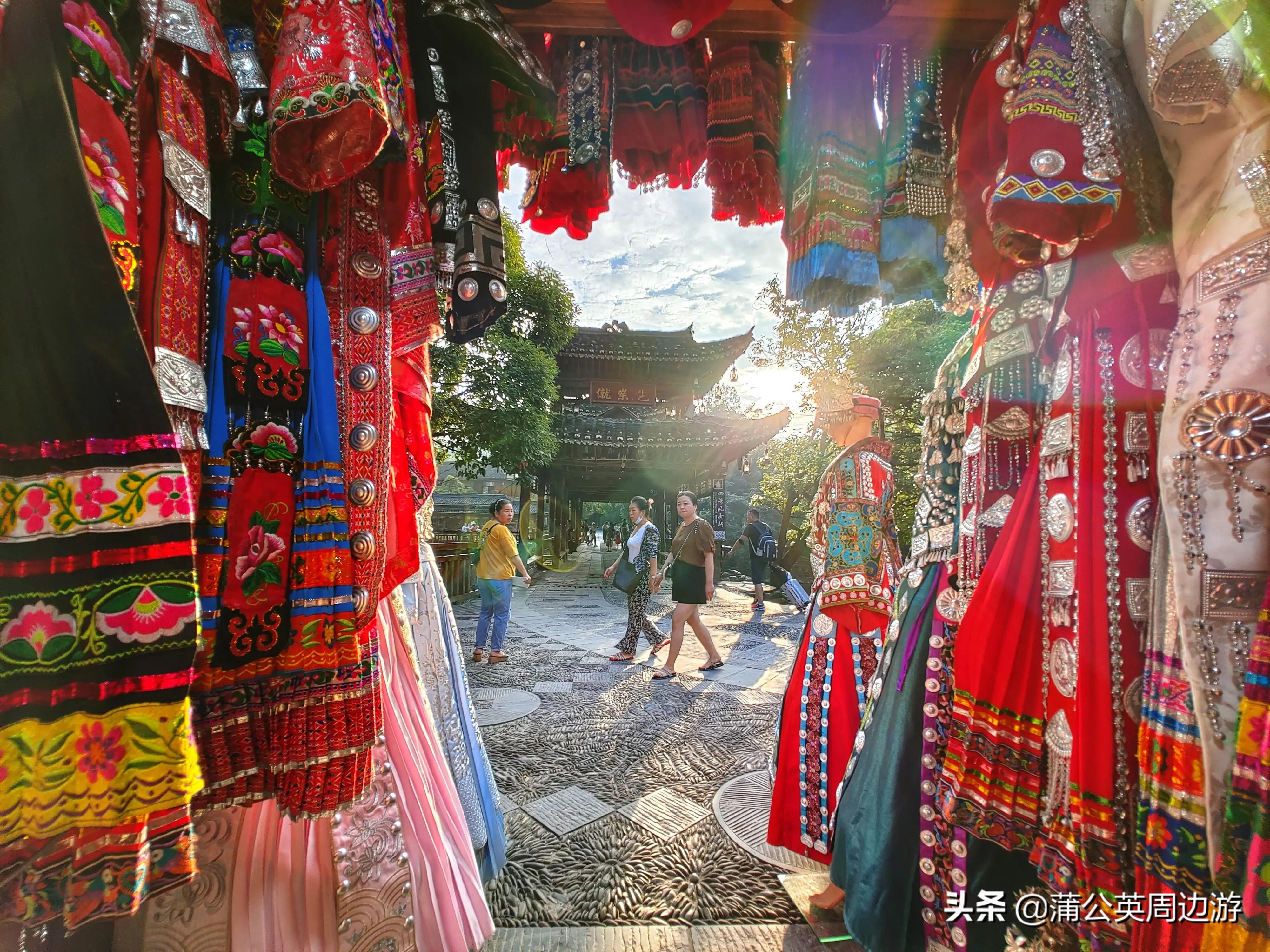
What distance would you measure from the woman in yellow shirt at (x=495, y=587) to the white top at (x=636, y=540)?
1344 mm

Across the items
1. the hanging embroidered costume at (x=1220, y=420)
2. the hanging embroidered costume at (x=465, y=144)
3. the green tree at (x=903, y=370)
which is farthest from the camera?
the green tree at (x=903, y=370)

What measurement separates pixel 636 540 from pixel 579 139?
503cm

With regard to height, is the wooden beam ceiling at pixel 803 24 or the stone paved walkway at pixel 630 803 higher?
the wooden beam ceiling at pixel 803 24

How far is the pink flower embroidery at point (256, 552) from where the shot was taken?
0.98m

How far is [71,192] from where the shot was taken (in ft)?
2.35

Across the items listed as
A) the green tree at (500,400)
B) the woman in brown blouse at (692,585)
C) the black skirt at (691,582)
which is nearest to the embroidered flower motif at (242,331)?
the woman in brown blouse at (692,585)

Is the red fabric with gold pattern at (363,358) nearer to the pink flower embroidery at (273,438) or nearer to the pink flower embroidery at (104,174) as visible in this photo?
the pink flower embroidery at (273,438)

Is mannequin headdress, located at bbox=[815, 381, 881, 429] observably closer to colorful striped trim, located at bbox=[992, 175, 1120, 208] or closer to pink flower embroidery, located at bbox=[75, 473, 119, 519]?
colorful striped trim, located at bbox=[992, 175, 1120, 208]

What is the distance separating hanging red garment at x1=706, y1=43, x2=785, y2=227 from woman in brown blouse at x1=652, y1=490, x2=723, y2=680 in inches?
152

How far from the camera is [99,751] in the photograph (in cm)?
69

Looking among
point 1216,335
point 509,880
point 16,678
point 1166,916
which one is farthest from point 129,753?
point 509,880

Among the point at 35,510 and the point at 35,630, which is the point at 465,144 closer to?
the point at 35,510

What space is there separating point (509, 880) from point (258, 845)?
1214 millimetres

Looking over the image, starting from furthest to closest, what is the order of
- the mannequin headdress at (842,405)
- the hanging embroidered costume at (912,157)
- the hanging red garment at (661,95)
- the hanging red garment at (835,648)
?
1. the mannequin headdress at (842,405)
2. the hanging red garment at (835,648)
3. the hanging red garment at (661,95)
4. the hanging embroidered costume at (912,157)
